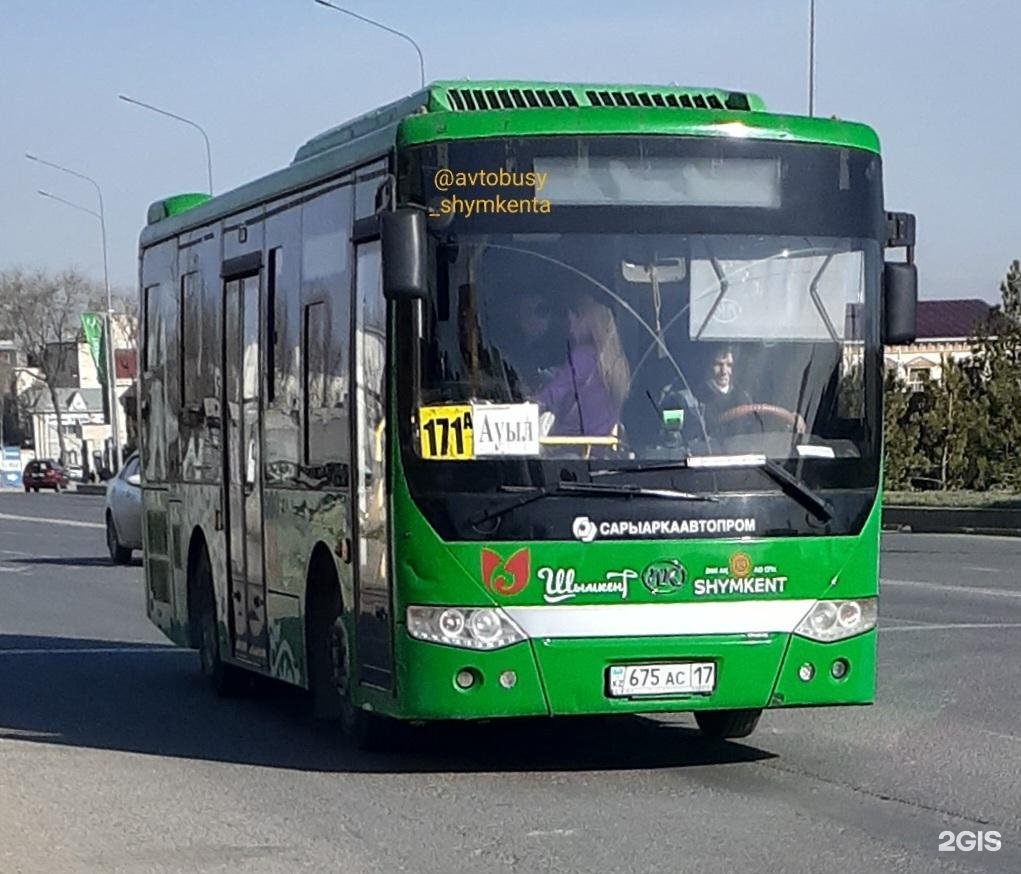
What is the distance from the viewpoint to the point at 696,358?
9.34m

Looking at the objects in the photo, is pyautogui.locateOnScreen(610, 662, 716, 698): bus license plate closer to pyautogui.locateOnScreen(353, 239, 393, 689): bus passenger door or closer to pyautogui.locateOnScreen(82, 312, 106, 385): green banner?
pyautogui.locateOnScreen(353, 239, 393, 689): bus passenger door

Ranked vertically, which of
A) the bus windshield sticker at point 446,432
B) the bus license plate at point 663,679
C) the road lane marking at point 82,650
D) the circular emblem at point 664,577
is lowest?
the road lane marking at point 82,650

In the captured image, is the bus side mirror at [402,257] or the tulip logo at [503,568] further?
the tulip logo at [503,568]

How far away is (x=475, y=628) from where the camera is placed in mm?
9180

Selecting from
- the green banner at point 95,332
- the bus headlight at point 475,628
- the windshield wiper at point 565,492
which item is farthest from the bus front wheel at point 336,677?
the green banner at point 95,332

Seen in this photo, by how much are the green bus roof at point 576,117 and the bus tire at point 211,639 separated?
151 inches

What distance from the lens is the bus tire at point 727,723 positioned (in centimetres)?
1048

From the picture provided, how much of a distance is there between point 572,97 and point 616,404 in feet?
4.94

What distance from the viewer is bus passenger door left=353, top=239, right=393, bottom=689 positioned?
9.45m

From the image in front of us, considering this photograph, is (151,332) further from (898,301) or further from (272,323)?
(898,301)

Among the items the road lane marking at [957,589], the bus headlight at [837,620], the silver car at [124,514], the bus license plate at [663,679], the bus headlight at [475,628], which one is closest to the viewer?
the bus headlight at [475,628]

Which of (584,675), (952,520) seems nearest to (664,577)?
(584,675)

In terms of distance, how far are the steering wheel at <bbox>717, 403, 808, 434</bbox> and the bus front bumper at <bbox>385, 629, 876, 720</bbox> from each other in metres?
0.94

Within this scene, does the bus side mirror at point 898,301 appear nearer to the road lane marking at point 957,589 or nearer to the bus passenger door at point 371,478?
the bus passenger door at point 371,478
